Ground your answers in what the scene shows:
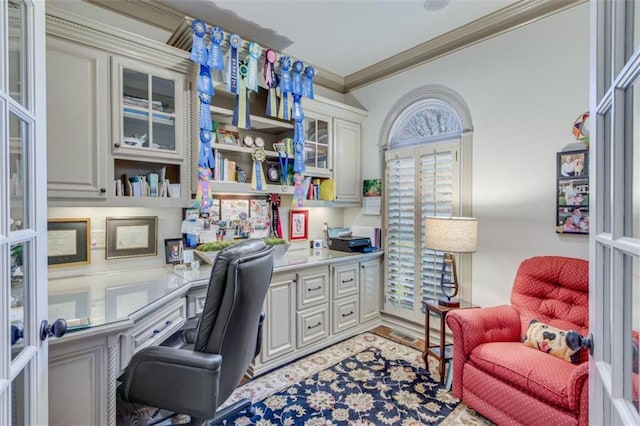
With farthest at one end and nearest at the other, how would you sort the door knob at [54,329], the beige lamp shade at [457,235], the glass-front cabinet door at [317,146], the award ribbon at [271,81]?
1. the glass-front cabinet door at [317,146]
2. the award ribbon at [271,81]
3. the beige lamp shade at [457,235]
4. the door knob at [54,329]

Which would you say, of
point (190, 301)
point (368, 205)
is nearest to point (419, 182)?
point (368, 205)

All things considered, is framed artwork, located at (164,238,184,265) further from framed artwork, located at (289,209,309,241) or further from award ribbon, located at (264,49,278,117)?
award ribbon, located at (264,49,278,117)

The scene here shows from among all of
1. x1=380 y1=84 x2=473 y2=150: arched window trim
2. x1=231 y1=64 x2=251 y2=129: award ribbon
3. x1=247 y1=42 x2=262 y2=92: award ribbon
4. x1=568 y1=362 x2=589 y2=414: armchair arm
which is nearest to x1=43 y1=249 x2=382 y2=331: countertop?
x1=231 y1=64 x2=251 y2=129: award ribbon

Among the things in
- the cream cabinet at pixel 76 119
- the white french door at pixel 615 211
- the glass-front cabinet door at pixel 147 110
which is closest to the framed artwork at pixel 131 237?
the cream cabinet at pixel 76 119

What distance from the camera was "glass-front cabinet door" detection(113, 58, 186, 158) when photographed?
1.96 m

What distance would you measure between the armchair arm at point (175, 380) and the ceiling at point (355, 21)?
208 cm

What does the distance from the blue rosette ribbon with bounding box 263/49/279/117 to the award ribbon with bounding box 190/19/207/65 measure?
55cm

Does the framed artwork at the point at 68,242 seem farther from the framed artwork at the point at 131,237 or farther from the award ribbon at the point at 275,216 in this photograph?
the award ribbon at the point at 275,216

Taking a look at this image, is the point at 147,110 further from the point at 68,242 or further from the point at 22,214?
the point at 22,214

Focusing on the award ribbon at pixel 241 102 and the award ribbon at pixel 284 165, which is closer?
the award ribbon at pixel 241 102

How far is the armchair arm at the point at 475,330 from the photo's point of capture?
6.54 feet

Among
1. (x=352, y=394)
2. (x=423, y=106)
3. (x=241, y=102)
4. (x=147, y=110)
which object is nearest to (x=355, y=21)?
(x=423, y=106)

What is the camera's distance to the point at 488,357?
186cm

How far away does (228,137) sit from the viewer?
2662 mm
